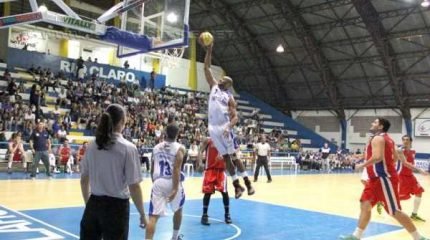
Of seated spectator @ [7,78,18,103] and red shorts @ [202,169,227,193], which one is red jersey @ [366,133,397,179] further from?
seated spectator @ [7,78,18,103]

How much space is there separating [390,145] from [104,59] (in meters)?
25.4

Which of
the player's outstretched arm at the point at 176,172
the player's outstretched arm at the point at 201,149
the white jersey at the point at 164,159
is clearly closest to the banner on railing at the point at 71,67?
the player's outstretched arm at the point at 201,149

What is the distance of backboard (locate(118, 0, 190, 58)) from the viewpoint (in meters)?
10.5

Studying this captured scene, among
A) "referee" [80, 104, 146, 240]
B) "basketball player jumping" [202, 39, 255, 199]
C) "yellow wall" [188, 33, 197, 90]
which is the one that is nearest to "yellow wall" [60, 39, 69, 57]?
"yellow wall" [188, 33, 197, 90]

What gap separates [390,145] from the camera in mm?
6652

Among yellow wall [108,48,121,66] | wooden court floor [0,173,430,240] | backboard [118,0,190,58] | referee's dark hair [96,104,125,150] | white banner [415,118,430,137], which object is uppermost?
yellow wall [108,48,121,66]

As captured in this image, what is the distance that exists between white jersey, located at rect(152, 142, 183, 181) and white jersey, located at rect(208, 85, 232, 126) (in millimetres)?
843

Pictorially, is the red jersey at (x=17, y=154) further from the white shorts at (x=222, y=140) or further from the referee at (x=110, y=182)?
the referee at (x=110, y=182)

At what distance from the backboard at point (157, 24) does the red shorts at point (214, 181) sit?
3.40 metres

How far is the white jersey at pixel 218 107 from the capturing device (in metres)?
6.37

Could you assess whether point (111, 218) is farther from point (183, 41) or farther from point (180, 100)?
point (180, 100)

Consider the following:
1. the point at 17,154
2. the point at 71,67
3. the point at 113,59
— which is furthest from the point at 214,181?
the point at 113,59

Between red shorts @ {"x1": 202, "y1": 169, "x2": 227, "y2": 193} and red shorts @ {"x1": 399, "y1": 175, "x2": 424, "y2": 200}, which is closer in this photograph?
red shorts @ {"x1": 202, "y1": 169, "x2": 227, "y2": 193}

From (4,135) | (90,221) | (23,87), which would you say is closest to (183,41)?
(90,221)
